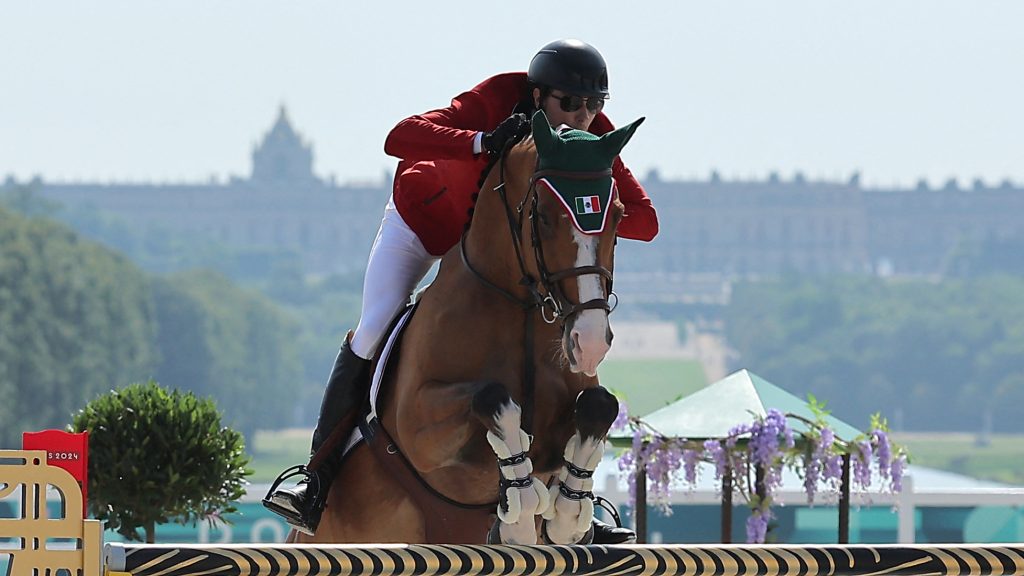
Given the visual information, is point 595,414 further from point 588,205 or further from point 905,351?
point 905,351

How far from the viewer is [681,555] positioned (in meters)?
4.47

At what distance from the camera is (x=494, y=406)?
18.1 ft

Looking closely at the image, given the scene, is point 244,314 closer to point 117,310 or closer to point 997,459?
point 117,310

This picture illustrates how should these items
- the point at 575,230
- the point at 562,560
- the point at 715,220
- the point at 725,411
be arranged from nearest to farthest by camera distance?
the point at 562,560
the point at 575,230
the point at 725,411
the point at 715,220

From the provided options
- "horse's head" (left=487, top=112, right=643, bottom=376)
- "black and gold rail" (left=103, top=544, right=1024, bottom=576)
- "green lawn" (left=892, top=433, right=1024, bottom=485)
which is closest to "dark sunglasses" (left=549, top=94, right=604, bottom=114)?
"horse's head" (left=487, top=112, right=643, bottom=376)

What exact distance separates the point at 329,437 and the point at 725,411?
187 inches

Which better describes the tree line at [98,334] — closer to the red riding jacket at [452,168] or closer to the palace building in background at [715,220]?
the red riding jacket at [452,168]

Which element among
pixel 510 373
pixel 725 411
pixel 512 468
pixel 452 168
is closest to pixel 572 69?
pixel 452 168

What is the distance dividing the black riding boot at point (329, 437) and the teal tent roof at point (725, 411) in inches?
162

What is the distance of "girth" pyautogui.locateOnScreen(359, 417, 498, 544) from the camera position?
20.1 feet

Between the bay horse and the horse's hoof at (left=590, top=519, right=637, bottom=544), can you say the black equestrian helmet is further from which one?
the horse's hoof at (left=590, top=519, right=637, bottom=544)

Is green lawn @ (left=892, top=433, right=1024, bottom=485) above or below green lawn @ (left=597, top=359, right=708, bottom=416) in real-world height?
below

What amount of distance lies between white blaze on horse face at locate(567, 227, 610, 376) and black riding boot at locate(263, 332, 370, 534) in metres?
1.48

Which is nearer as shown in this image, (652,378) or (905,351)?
(905,351)
